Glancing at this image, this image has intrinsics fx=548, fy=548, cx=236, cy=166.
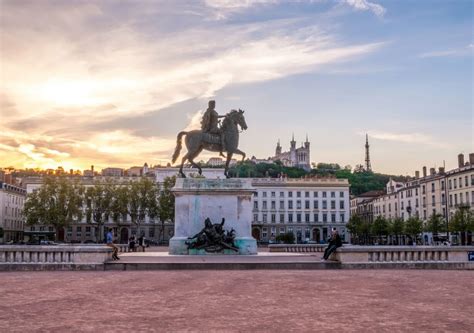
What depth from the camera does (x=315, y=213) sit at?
5177 inches

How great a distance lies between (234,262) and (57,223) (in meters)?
78.4

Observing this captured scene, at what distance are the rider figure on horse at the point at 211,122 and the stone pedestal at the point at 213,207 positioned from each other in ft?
7.45

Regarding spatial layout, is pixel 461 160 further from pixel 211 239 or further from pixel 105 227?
pixel 211 239

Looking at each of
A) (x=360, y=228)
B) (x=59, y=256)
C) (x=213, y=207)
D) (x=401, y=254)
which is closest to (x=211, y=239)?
(x=213, y=207)

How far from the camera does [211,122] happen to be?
28828mm

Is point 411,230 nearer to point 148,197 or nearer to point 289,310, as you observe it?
point 148,197

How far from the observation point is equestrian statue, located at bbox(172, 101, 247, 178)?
93.9ft

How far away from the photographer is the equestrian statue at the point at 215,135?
28.6m

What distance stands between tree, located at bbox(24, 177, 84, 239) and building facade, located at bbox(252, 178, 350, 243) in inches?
1895

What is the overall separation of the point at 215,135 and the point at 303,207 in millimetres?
104838

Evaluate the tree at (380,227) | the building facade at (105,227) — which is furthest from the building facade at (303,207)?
the tree at (380,227)

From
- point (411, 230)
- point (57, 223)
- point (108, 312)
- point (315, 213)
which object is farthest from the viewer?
point (315, 213)

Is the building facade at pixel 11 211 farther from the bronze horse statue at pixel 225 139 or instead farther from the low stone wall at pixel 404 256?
the low stone wall at pixel 404 256

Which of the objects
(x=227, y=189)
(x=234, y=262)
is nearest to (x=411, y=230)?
(x=227, y=189)
